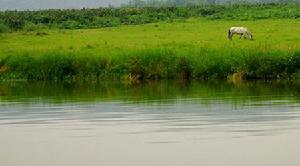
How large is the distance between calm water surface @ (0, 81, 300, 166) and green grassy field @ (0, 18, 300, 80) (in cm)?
400

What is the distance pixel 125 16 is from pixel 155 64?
3345 cm

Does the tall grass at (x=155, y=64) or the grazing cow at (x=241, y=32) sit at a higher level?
the grazing cow at (x=241, y=32)

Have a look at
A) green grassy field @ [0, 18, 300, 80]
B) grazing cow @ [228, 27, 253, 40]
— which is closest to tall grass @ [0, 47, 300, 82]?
green grassy field @ [0, 18, 300, 80]

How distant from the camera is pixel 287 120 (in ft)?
78.3

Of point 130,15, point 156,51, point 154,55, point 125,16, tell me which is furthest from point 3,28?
point 154,55

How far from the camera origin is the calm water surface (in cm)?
1906

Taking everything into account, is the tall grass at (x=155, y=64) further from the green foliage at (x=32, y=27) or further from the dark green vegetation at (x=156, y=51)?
the green foliage at (x=32, y=27)

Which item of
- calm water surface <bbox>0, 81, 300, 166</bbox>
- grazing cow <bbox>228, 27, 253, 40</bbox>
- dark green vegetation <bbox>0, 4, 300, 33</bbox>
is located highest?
dark green vegetation <bbox>0, 4, 300, 33</bbox>

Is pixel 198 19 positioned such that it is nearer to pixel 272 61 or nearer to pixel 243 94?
pixel 272 61

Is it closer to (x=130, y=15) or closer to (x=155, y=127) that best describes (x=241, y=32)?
(x=130, y=15)

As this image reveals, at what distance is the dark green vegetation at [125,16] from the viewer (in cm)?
6921

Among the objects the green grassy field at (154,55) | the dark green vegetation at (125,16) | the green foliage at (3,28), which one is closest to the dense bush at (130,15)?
the dark green vegetation at (125,16)

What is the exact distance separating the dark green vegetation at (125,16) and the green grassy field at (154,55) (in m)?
11.9

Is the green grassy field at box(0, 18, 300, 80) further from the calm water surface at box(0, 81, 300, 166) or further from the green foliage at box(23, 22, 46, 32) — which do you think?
the green foliage at box(23, 22, 46, 32)
